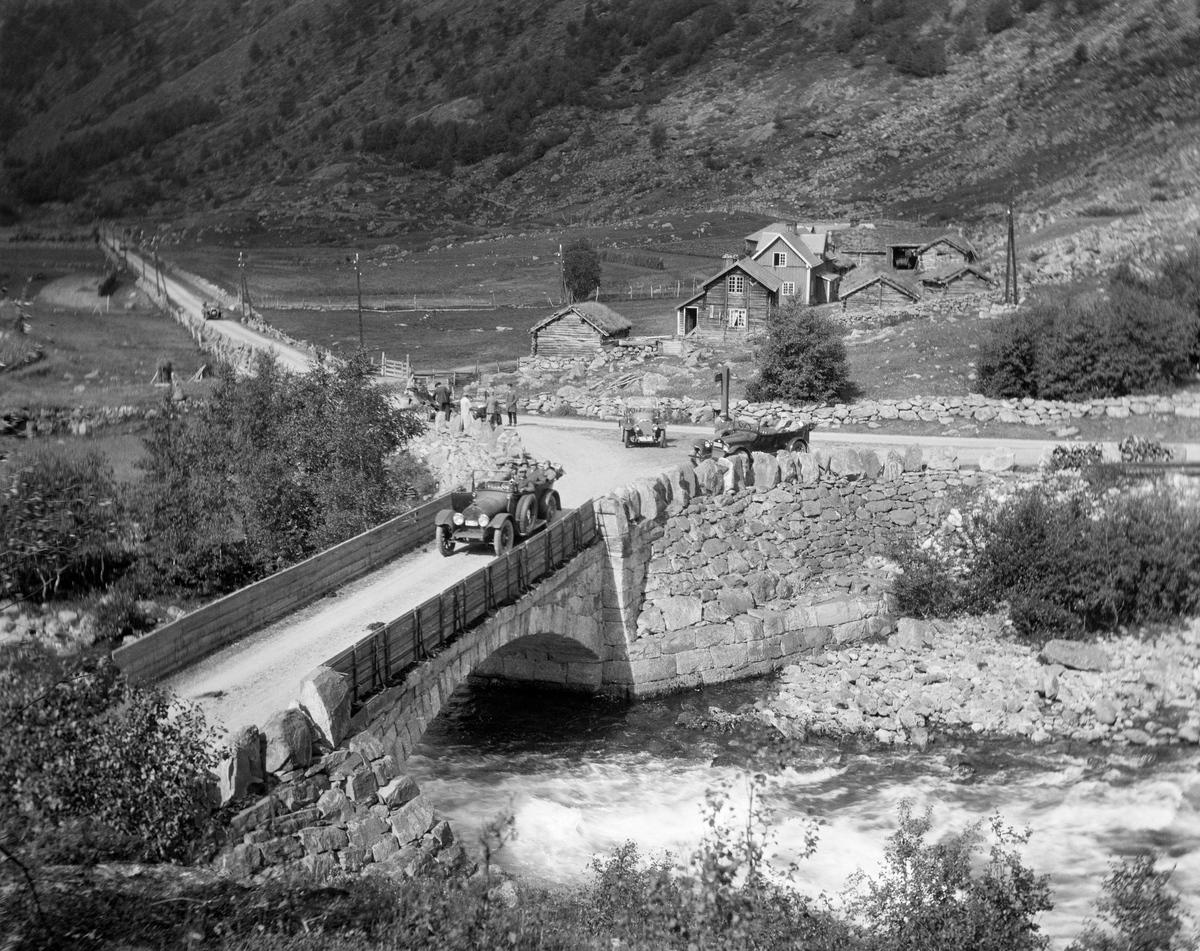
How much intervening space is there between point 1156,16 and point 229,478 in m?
196

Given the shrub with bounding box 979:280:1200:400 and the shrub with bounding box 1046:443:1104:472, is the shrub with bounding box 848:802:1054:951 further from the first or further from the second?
the shrub with bounding box 979:280:1200:400

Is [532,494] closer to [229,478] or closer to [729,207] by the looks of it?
[229,478]

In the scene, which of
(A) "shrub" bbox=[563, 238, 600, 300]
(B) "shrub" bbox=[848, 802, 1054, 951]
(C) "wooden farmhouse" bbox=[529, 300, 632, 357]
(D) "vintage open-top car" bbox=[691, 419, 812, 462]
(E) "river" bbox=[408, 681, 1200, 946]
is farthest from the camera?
(A) "shrub" bbox=[563, 238, 600, 300]

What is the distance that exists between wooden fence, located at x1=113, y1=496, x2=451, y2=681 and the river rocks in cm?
1539

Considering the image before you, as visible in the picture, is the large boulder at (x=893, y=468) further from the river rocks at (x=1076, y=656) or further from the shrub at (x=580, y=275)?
the shrub at (x=580, y=275)

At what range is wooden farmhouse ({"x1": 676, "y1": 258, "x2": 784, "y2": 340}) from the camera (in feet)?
287

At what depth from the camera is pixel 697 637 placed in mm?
33969

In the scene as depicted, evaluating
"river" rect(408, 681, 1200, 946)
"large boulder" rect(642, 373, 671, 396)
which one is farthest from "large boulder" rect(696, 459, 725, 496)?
"large boulder" rect(642, 373, 671, 396)

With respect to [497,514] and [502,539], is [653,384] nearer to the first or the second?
[497,514]

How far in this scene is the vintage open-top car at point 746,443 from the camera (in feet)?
131

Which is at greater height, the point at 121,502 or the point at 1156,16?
the point at 1156,16

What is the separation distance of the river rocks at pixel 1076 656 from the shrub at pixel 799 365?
2558cm

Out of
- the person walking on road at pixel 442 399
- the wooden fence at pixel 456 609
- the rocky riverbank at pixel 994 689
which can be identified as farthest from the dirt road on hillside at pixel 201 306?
the rocky riverbank at pixel 994 689

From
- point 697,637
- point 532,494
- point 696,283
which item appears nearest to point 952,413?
point 697,637
